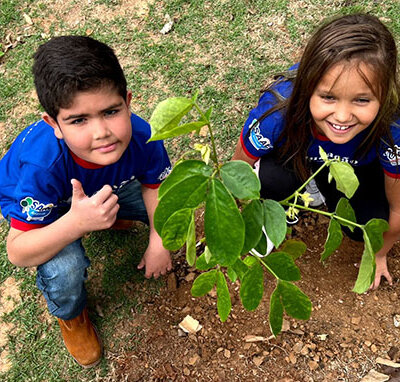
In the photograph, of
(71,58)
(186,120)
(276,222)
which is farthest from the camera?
(186,120)

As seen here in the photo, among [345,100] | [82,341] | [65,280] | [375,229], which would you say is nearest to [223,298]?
[375,229]

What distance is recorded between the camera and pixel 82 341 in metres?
1.64

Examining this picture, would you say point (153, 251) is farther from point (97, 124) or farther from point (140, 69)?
point (140, 69)

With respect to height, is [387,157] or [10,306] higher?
[387,157]

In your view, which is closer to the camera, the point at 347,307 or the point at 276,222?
the point at 276,222

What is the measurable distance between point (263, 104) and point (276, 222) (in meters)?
0.82

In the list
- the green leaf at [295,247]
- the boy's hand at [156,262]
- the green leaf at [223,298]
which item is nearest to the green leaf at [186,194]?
the green leaf at [223,298]

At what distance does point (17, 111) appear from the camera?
253 cm

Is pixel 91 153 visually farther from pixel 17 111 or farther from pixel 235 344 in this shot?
pixel 17 111

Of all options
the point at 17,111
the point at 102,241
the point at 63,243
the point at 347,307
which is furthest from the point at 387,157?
the point at 17,111

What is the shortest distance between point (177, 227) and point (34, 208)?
2.63 feet

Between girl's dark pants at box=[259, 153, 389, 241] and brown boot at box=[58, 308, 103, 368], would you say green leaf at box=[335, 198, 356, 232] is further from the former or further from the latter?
brown boot at box=[58, 308, 103, 368]

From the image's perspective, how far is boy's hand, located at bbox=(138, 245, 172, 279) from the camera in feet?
5.52

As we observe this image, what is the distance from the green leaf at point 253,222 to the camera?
82cm
